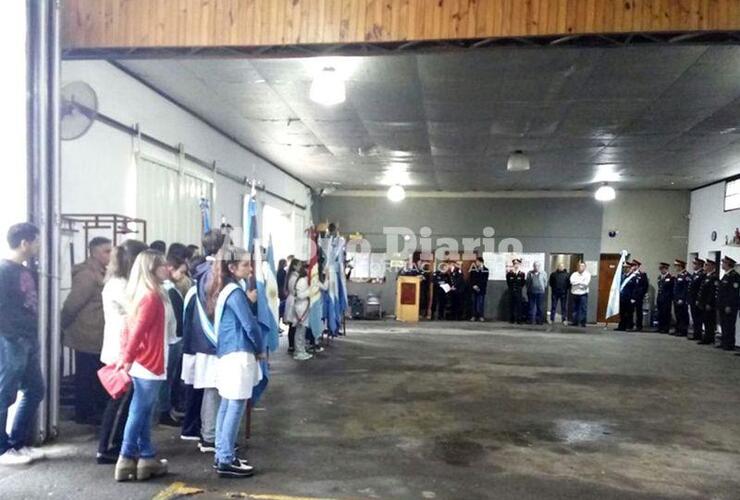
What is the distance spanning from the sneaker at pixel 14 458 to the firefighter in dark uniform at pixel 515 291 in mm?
12336

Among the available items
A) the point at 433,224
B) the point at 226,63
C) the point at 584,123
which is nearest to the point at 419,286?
the point at 433,224

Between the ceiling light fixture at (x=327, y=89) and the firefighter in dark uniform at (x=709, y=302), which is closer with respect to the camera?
the ceiling light fixture at (x=327, y=89)

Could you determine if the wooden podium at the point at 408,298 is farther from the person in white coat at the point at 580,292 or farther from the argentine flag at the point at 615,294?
the argentine flag at the point at 615,294

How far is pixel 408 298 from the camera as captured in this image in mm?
14219

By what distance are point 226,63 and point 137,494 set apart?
4.12 m

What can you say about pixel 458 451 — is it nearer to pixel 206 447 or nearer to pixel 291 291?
pixel 206 447

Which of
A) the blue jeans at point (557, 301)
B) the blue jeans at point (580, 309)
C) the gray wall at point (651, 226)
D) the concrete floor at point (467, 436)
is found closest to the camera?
the concrete floor at point (467, 436)

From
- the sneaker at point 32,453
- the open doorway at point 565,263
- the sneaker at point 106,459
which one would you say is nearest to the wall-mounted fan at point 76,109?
the sneaker at point 32,453

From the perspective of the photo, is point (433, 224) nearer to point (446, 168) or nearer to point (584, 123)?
point (446, 168)

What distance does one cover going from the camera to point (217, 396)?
4.03 meters

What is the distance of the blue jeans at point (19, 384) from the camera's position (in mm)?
3607

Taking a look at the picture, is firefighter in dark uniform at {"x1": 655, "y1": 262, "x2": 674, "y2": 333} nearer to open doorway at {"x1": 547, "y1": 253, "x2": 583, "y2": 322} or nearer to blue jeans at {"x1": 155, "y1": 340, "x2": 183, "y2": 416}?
open doorway at {"x1": 547, "y1": 253, "x2": 583, "y2": 322}

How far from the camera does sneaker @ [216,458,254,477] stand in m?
3.59

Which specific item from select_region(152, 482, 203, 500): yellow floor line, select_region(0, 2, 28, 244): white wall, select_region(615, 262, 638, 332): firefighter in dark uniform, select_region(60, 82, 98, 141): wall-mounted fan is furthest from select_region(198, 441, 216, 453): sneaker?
select_region(615, 262, 638, 332): firefighter in dark uniform
